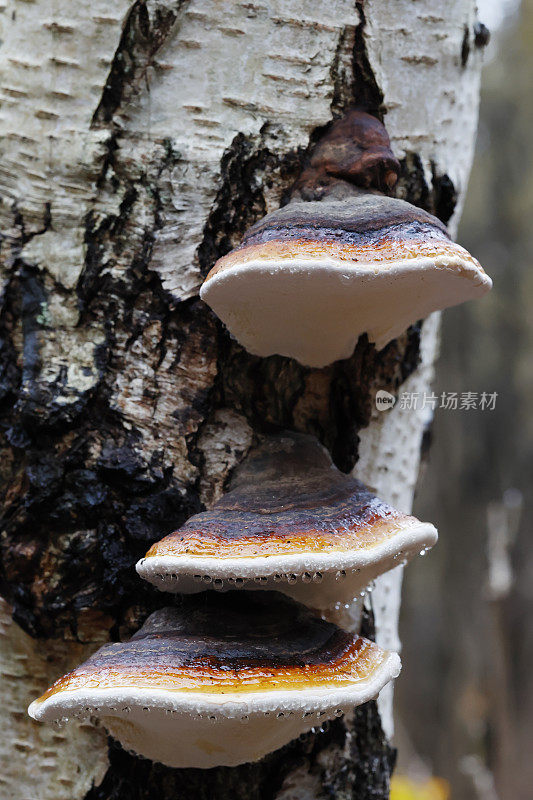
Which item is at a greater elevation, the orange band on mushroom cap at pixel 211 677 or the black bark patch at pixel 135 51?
the black bark patch at pixel 135 51

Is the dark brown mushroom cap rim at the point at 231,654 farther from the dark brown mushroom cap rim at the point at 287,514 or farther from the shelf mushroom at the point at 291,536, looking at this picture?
the dark brown mushroom cap rim at the point at 287,514

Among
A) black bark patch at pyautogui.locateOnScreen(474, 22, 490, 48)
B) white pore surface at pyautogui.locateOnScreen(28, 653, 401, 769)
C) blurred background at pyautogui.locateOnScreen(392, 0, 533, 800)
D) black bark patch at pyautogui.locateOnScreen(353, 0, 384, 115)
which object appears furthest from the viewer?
blurred background at pyautogui.locateOnScreen(392, 0, 533, 800)

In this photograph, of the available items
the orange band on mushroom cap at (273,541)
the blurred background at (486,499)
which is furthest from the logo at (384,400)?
the blurred background at (486,499)

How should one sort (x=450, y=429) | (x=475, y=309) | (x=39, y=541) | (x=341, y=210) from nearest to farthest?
(x=341, y=210), (x=39, y=541), (x=450, y=429), (x=475, y=309)

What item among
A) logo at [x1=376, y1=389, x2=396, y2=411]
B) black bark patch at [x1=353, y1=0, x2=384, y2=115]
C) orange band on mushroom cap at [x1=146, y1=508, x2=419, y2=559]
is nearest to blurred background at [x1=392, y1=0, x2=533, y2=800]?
logo at [x1=376, y1=389, x2=396, y2=411]

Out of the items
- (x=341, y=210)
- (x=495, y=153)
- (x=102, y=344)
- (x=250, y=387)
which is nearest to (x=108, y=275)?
(x=102, y=344)

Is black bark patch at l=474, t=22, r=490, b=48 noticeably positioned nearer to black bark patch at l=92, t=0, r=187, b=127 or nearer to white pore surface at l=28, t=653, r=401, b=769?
black bark patch at l=92, t=0, r=187, b=127

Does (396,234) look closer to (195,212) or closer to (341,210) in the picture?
(341,210)
